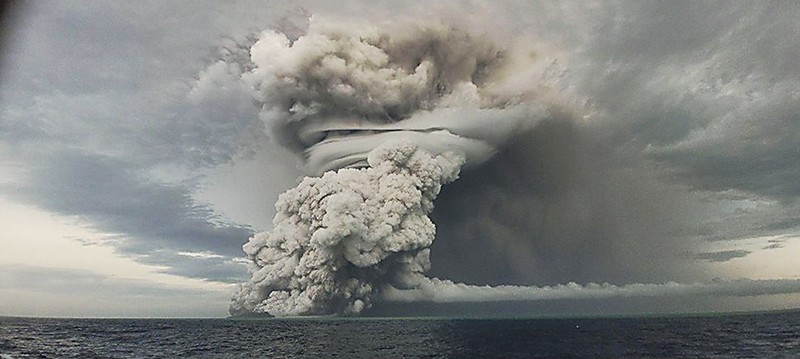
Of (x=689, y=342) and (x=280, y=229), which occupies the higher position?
(x=280, y=229)

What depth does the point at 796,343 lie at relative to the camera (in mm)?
37031

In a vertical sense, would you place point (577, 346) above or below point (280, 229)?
below

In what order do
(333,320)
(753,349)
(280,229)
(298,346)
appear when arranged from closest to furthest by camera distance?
1. (753,349)
2. (298,346)
3. (280,229)
4. (333,320)

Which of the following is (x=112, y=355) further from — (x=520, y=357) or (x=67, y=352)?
(x=520, y=357)

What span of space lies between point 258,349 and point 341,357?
7.63 m

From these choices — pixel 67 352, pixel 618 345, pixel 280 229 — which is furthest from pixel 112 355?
pixel 618 345

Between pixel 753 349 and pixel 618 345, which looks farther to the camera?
pixel 618 345

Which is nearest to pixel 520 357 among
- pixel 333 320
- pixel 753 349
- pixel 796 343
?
pixel 753 349

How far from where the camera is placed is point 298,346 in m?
40.8

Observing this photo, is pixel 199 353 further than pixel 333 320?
No

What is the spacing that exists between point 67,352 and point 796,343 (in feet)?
159

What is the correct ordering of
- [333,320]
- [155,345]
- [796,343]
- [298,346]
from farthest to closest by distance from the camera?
[333,320] → [155,345] → [298,346] → [796,343]

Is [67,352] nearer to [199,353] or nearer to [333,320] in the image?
[199,353]

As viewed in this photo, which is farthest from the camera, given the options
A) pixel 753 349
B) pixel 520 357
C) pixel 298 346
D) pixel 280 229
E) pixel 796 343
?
pixel 280 229
